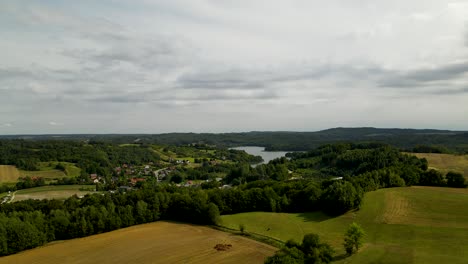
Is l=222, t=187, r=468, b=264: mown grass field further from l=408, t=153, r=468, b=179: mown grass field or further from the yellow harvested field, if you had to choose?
the yellow harvested field

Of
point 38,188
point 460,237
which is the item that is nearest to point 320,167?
point 460,237

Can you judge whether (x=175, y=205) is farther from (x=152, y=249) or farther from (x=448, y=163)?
(x=448, y=163)

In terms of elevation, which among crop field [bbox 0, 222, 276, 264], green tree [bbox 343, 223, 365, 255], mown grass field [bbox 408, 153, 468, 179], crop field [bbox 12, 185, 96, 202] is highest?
mown grass field [bbox 408, 153, 468, 179]

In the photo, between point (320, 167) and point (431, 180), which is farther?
point (320, 167)

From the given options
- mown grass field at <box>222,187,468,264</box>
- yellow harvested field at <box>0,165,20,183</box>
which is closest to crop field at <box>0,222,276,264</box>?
mown grass field at <box>222,187,468,264</box>

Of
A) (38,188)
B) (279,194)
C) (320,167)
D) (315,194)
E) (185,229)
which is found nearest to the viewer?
(185,229)

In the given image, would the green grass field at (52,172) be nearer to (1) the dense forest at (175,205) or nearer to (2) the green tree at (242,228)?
(1) the dense forest at (175,205)

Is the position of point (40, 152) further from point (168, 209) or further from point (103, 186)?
point (168, 209)
